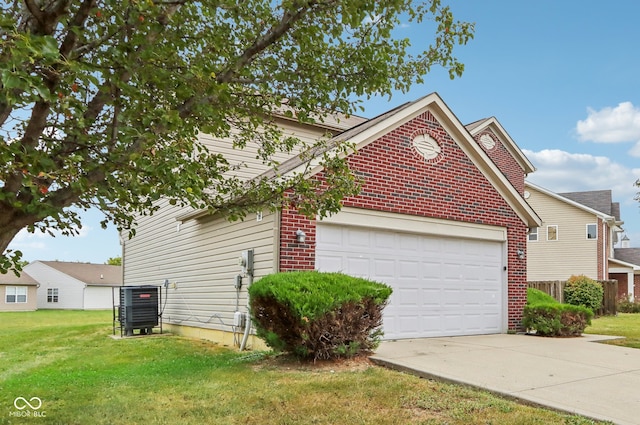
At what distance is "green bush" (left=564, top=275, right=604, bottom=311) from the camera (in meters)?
20.8

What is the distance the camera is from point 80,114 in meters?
3.98

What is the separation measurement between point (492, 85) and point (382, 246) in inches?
232

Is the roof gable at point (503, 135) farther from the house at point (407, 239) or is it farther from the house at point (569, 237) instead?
the house at point (407, 239)

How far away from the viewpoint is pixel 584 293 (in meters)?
20.8

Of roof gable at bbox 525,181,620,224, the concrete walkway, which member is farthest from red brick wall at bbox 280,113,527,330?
roof gable at bbox 525,181,620,224

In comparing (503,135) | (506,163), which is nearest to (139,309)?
(503,135)

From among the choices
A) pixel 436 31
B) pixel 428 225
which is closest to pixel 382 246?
pixel 428 225

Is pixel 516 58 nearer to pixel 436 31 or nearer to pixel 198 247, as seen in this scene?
pixel 436 31

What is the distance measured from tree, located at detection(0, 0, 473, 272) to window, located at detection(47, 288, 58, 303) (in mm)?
46583

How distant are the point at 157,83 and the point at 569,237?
3011cm

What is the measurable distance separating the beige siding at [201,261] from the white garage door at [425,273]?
4.16 ft

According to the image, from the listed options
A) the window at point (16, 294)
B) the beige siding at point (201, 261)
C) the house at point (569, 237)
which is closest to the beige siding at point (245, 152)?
the beige siding at point (201, 261)

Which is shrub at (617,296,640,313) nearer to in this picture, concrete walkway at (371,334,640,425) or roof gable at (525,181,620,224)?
roof gable at (525,181,620,224)

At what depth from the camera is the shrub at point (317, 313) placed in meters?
6.99
